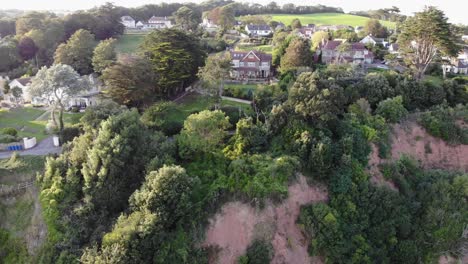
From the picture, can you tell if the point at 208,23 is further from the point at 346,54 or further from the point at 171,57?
the point at 171,57

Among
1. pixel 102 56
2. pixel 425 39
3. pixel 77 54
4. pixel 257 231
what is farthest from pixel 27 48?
pixel 425 39

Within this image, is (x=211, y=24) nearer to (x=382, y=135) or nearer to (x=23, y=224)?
(x=382, y=135)

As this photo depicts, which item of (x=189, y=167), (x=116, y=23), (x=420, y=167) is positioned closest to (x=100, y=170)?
(x=189, y=167)

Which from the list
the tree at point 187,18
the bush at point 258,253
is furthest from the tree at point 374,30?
the bush at point 258,253

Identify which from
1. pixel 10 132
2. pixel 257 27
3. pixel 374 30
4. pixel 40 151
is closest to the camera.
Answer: pixel 40 151

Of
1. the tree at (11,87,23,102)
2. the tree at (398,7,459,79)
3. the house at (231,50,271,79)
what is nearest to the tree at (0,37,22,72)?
the tree at (11,87,23,102)

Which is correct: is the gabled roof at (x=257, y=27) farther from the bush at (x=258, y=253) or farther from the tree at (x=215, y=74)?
the bush at (x=258, y=253)
